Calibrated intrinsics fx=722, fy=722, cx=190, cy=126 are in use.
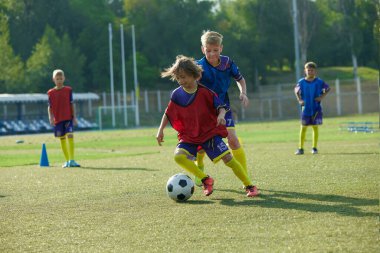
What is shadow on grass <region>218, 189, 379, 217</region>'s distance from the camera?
752cm

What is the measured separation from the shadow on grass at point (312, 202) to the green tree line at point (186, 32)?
201ft

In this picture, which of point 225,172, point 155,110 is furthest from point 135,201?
point 155,110

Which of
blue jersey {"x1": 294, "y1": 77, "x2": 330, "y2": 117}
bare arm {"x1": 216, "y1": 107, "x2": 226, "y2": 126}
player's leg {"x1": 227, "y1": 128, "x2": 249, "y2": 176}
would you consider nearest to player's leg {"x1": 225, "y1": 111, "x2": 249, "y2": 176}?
player's leg {"x1": 227, "y1": 128, "x2": 249, "y2": 176}

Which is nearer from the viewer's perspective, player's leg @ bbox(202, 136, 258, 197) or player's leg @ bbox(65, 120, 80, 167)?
player's leg @ bbox(202, 136, 258, 197)

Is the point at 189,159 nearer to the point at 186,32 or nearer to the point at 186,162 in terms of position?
the point at 186,162

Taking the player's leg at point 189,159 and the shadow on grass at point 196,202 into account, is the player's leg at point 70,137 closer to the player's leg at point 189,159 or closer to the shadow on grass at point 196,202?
the player's leg at point 189,159

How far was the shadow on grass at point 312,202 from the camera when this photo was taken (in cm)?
752

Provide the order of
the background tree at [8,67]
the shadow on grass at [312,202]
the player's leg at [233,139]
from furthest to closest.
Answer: the background tree at [8,67] → the player's leg at [233,139] → the shadow on grass at [312,202]

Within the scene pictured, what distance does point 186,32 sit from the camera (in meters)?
77.4

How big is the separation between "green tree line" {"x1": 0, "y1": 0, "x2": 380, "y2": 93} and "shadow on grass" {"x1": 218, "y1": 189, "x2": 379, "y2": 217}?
6135 cm

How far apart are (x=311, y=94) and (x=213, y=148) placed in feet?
29.3

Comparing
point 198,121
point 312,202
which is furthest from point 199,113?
point 312,202

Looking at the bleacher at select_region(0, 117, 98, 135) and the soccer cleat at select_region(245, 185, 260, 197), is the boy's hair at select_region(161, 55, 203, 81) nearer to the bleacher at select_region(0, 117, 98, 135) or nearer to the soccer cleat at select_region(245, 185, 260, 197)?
the soccer cleat at select_region(245, 185, 260, 197)

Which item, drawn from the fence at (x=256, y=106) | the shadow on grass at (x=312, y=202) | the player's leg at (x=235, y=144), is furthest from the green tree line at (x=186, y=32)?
the shadow on grass at (x=312, y=202)
